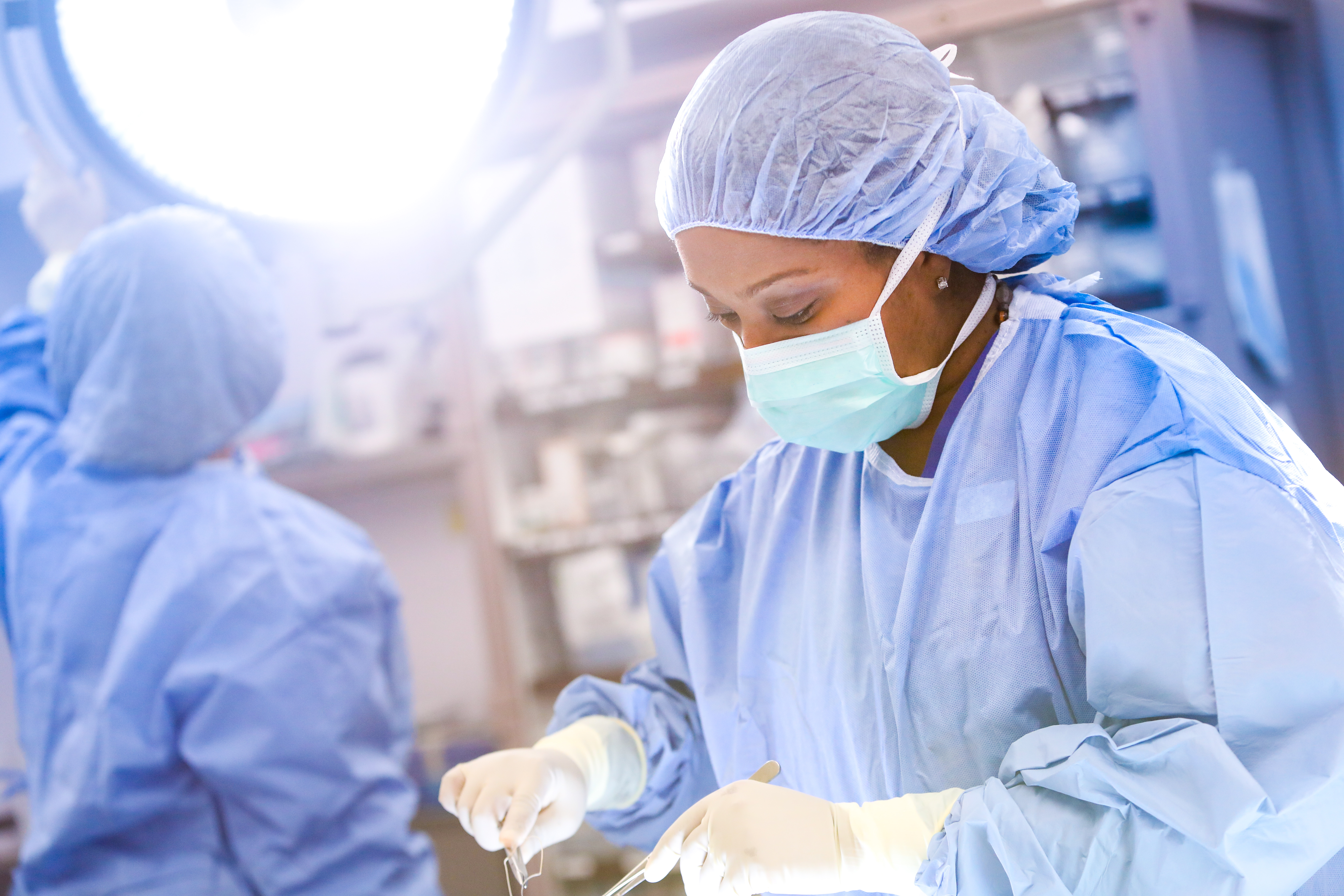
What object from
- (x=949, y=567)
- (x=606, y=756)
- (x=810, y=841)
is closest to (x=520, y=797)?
(x=606, y=756)

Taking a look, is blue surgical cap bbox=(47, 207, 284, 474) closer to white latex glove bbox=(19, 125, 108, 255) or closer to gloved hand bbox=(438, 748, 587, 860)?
white latex glove bbox=(19, 125, 108, 255)

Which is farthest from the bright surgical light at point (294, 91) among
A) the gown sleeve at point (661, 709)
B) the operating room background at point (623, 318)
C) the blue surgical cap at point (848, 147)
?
the operating room background at point (623, 318)

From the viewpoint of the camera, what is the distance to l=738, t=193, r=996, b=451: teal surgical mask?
87 centimetres

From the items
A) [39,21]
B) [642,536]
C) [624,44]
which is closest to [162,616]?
[39,21]

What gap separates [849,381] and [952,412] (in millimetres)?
107

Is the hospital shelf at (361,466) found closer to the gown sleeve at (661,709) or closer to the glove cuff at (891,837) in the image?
the gown sleeve at (661,709)

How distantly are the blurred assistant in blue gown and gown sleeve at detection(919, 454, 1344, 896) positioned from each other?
3.33 ft

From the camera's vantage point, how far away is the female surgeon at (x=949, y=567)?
65 cm

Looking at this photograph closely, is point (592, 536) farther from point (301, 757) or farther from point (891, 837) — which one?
point (891, 837)

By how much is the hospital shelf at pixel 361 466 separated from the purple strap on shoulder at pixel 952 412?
1.87 m

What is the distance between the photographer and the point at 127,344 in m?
1.46

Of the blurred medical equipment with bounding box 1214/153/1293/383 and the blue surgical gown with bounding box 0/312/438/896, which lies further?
the blurred medical equipment with bounding box 1214/153/1293/383

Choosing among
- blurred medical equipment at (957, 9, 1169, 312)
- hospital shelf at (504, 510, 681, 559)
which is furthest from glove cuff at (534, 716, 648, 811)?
blurred medical equipment at (957, 9, 1169, 312)

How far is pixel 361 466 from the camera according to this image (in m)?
2.64
